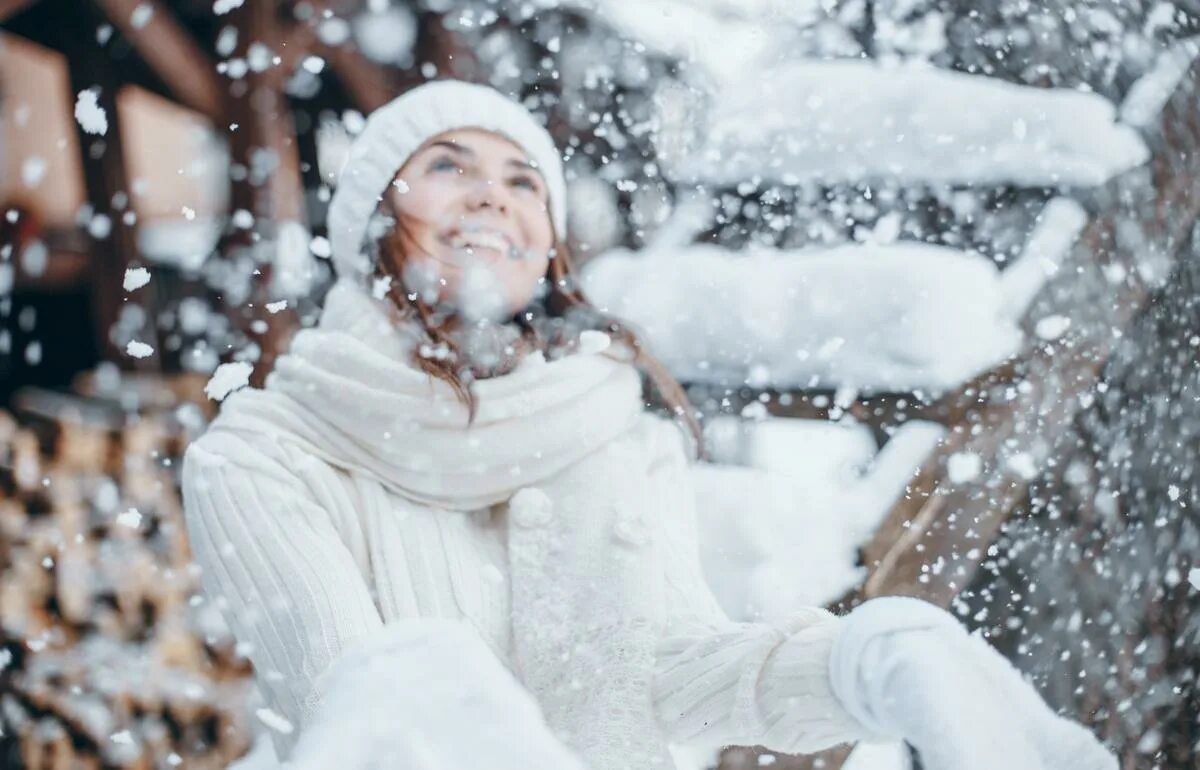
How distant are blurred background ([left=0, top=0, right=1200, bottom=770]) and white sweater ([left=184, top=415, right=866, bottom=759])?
99 mm

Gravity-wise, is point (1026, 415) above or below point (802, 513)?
above

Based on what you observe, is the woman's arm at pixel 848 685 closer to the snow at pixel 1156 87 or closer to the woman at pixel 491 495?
the woman at pixel 491 495

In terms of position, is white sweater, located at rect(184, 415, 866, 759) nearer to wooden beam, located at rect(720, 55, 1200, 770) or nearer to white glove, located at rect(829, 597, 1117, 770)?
white glove, located at rect(829, 597, 1117, 770)

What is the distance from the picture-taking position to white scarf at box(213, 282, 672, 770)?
65 centimetres

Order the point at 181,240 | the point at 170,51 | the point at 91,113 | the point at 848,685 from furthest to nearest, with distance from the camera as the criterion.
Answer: the point at 181,240
the point at 91,113
the point at 170,51
the point at 848,685

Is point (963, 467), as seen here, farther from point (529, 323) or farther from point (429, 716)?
point (429, 716)

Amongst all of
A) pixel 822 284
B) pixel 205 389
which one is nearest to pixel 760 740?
pixel 822 284

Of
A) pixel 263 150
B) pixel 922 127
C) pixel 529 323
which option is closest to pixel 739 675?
pixel 529 323

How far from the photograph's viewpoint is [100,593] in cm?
145

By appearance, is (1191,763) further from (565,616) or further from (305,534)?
(305,534)

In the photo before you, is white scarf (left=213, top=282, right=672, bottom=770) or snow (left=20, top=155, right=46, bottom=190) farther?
snow (left=20, top=155, right=46, bottom=190)

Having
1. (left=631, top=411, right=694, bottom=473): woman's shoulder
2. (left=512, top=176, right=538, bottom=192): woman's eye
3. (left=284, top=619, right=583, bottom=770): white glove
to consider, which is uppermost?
(left=284, top=619, right=583, bottom=770): white glove

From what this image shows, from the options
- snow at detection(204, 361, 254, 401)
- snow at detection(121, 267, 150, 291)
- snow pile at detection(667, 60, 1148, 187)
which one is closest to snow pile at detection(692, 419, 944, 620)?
snow pile at detection(667, 60, 1148, 187)

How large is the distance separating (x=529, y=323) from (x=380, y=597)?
0.24 meters
